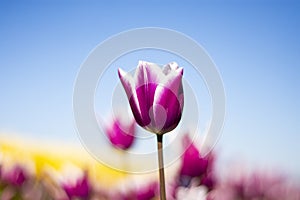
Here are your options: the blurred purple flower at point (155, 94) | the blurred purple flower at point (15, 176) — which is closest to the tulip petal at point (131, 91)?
the blurred purple flower at point (155, 94)

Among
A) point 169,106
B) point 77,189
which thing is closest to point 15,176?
point 77,189

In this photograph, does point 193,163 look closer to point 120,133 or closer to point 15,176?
point 120,133

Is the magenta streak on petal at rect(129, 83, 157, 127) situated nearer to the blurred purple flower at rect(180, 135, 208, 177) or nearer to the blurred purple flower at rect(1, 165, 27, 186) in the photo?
the blurred purple flower at rect(180, 135, 208, 177)

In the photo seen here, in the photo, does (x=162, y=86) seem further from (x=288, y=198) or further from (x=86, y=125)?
(x=288, y=198)

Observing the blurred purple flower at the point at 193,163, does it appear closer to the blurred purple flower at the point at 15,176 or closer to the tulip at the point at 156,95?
the tulip at the point at 156,95

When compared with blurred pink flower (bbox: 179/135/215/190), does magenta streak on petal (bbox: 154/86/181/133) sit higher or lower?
higher

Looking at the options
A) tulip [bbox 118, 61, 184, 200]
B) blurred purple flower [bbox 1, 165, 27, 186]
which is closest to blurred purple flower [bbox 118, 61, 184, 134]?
tulip [bbox 118, 61, 184, 200]

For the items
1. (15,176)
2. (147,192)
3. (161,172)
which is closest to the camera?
(161,172)

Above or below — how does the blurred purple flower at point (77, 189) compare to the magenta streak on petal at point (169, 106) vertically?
below
